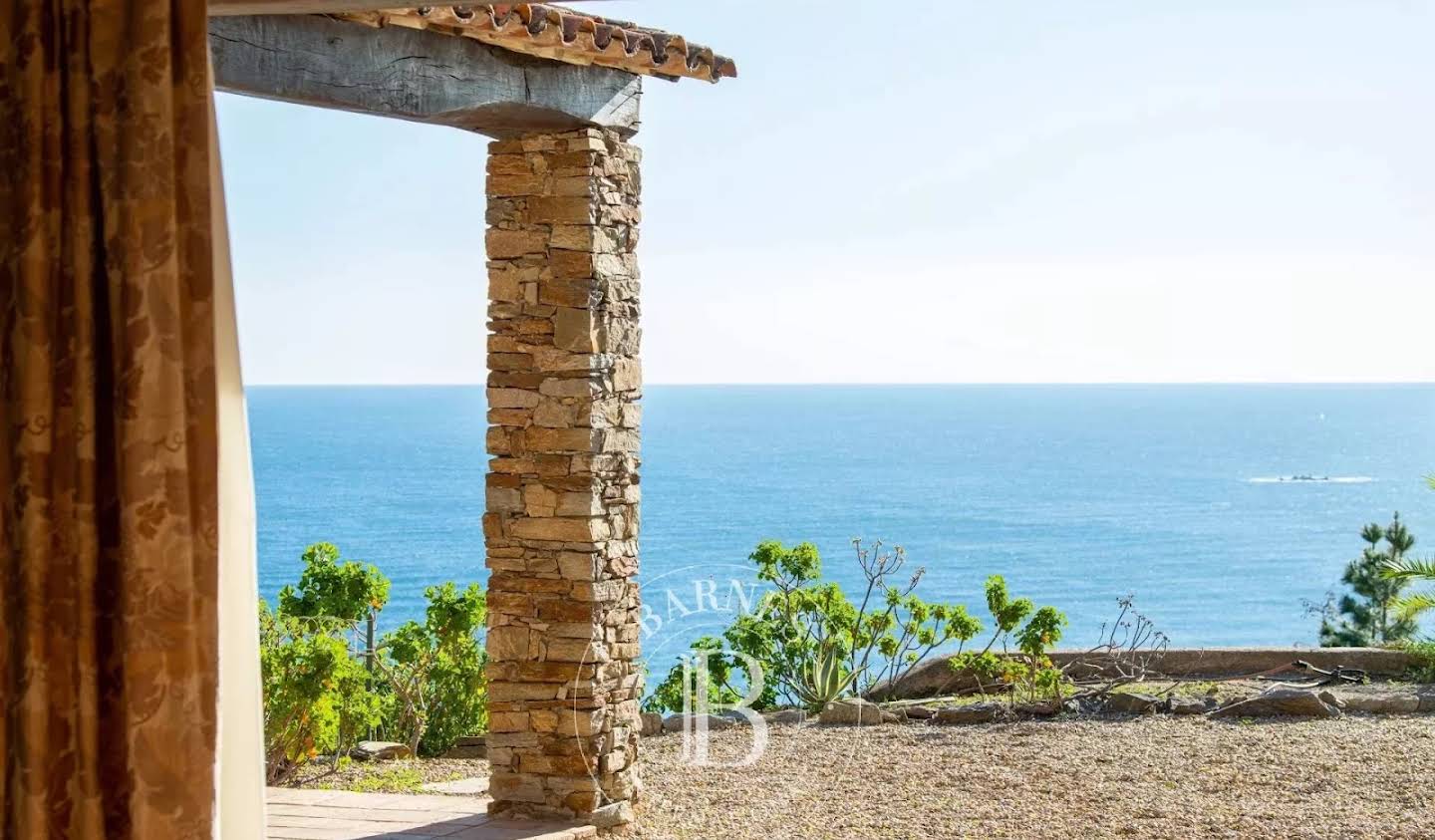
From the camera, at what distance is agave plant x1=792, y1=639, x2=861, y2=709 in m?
7.21

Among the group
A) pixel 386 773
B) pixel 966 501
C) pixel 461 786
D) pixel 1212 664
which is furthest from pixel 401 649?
pixel 966 501

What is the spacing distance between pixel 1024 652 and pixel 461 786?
263 cm

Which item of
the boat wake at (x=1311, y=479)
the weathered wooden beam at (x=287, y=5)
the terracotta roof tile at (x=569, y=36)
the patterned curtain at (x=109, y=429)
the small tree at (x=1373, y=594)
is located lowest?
the small tree at (x=1373, y=594)

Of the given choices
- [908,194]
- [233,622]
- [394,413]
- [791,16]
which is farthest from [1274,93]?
[233,622]

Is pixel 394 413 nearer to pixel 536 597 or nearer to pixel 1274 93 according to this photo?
pixel 1274 93

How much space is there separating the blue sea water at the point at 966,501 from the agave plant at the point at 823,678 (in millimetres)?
11362

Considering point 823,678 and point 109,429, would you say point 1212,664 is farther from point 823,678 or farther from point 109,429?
point 109,429

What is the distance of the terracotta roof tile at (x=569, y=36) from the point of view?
4102 millimetres

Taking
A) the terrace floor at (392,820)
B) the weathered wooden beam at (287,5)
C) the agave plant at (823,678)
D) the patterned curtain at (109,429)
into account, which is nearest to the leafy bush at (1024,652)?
the agave plant at (823,678)

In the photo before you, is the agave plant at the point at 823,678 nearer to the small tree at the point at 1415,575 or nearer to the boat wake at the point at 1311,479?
the small tree at the point at 1415,575

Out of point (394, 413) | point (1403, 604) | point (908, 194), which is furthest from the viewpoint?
point (394, 413)

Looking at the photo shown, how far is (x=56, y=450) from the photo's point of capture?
240cm

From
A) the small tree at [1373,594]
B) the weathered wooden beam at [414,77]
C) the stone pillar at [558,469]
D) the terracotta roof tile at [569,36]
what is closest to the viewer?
the weathered wooden beam at [414,77]

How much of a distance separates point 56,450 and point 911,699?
5.49m
